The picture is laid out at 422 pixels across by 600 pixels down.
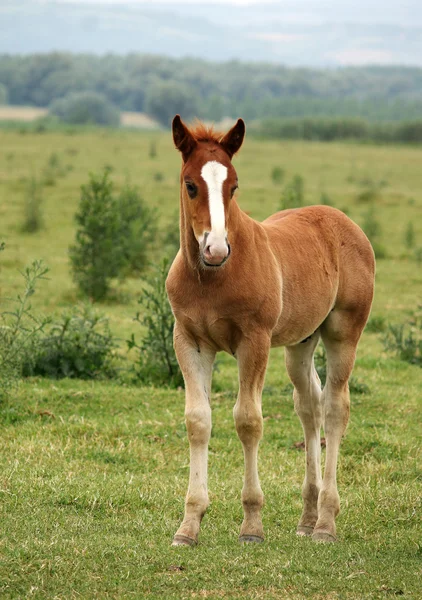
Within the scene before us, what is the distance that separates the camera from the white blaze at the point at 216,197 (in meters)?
5.08

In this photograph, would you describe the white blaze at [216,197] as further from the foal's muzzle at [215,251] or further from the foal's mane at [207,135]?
the foal's mane at [207,135]

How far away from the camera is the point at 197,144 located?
5.59 metres

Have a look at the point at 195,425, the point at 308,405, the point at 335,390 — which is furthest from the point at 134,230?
the point at 195,425

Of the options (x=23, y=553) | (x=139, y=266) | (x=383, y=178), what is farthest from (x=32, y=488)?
(x=383, y=178)

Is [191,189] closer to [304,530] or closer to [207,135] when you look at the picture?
[207,135]

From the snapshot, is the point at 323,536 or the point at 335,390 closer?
the point at 323,536

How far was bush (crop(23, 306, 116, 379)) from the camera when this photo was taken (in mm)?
10789

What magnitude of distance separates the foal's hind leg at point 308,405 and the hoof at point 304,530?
0.52ft

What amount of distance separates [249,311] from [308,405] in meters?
1.34

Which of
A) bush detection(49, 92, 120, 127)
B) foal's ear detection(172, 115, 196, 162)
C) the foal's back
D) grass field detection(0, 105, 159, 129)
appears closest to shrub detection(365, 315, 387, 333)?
the foal's back

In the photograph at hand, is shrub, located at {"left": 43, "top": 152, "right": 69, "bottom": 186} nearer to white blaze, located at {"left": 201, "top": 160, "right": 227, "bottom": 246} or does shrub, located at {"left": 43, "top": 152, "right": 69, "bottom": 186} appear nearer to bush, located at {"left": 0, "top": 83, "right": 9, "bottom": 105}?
white blaze, located at {"left": 201, "top": 160, "right": 227, "bottom": 246}

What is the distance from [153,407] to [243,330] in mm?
4265

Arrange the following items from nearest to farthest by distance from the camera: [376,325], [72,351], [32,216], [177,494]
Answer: [177,494] → [72,351] → [376,325] → [32,216]

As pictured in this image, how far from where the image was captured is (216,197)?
5.29 m
